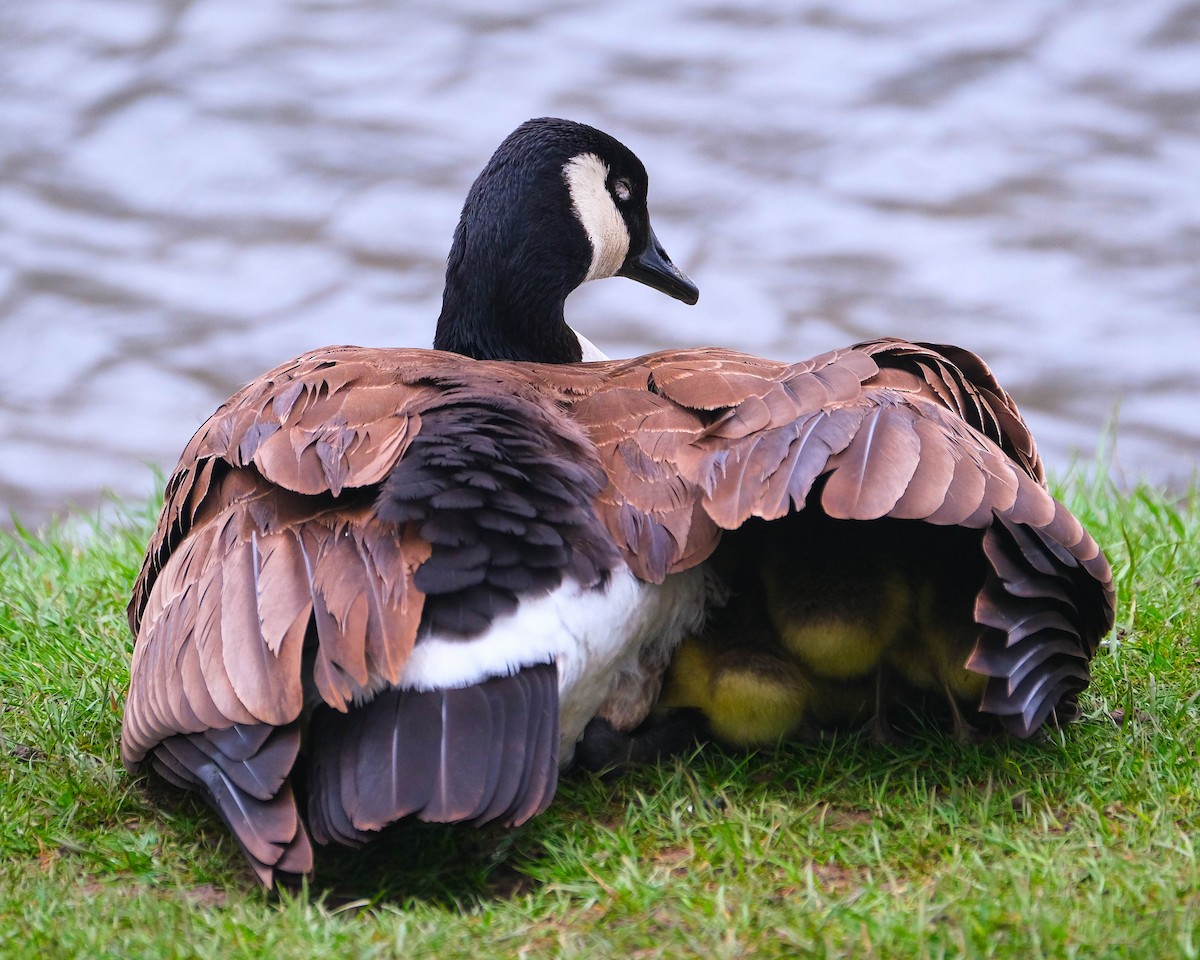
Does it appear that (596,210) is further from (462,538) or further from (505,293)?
(462,538)

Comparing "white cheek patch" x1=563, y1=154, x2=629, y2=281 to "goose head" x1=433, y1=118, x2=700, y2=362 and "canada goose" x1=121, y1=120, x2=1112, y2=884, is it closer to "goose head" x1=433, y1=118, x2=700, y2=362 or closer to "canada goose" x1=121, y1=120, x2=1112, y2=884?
"goose head" x1=433, y1=118, x2=700, y2=362

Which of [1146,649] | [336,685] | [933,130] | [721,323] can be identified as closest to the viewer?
[336,685]

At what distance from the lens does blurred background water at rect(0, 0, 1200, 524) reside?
8.85m

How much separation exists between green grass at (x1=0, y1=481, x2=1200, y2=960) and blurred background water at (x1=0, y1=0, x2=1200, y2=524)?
3951mm

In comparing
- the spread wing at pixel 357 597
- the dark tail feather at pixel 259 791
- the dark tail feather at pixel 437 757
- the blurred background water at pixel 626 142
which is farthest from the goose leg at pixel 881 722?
the blurred background water at pixel 626 142

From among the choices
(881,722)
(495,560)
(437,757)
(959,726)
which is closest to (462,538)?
(495,560)

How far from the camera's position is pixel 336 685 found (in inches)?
125

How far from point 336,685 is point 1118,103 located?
30.7 feet

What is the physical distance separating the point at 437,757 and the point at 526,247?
240 cm

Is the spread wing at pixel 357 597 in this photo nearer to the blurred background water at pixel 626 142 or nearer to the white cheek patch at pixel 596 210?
the white cheek patch at pixel 596 210

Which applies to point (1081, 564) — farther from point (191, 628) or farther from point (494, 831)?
point (191, 628)

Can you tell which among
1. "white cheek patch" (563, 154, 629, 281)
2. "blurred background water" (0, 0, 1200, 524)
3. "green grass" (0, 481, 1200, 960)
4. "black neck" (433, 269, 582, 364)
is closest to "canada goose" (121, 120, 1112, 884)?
"green grass" (0, 481, 1200, 960)

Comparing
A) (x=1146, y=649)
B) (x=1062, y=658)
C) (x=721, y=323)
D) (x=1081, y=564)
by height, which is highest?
(x=1081, y=564)

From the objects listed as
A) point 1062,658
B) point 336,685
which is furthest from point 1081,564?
point 336,685
